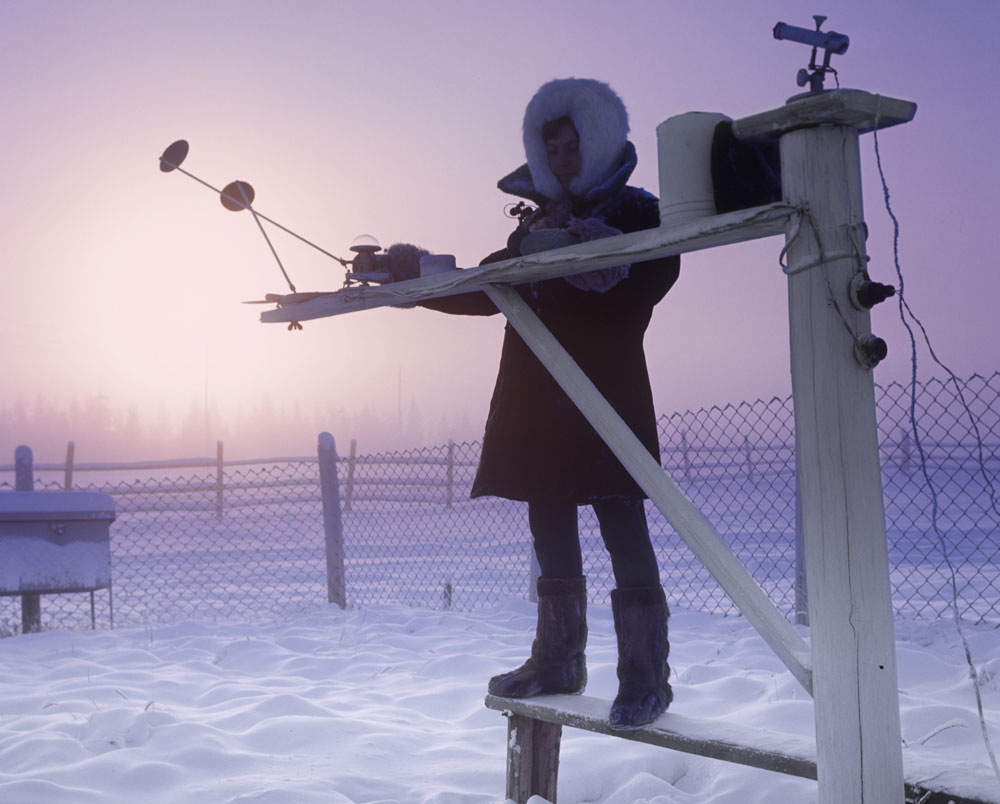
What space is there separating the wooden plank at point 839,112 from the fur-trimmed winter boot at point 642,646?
1.27 meters

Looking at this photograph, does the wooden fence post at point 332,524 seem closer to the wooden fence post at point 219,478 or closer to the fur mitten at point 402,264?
the fur mitten at point 402,264

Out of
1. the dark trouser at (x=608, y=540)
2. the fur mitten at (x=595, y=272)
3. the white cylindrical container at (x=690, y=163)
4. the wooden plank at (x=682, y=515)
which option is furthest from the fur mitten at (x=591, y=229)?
the dark trouser at (x=608, y=540)

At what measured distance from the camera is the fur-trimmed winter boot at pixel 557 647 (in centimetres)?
266

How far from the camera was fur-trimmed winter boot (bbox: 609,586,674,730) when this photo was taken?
2.42 meters

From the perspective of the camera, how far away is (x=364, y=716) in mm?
3527

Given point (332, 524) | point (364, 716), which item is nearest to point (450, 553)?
point (332, 524)

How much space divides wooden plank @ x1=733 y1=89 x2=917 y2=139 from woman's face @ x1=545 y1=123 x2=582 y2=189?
0.80m

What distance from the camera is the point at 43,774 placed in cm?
281

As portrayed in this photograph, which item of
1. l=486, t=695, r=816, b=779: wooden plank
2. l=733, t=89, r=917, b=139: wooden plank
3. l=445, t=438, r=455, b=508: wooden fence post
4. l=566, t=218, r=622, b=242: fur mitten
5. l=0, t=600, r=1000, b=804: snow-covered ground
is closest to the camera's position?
l=733, t=89, r=917, b=139: wooden plank

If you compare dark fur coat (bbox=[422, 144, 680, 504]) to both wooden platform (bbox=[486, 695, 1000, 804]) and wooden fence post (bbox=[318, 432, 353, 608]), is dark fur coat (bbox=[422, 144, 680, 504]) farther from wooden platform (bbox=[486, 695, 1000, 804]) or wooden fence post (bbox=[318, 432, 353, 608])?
wooden fence post (bbox=[318, 432, 353, 608])

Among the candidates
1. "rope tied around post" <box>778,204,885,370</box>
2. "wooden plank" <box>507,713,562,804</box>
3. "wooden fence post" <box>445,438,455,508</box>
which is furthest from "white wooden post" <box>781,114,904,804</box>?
"wooden fence post" <box>445,438,455,508</box>

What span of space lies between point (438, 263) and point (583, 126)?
57cm

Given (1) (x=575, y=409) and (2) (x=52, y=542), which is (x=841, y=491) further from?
(2) (x=52, y=542)

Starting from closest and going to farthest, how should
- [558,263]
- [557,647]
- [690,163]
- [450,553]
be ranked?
[690,163], [558,263], [557,647], [450,553]
